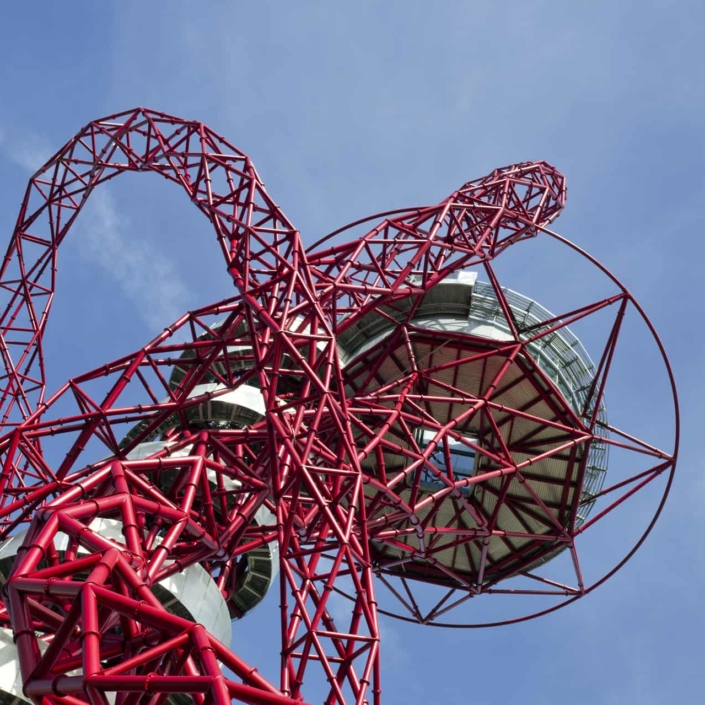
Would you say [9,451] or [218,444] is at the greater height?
[218,444]

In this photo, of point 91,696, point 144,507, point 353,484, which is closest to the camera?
point 91,696

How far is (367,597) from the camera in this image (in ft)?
73.4

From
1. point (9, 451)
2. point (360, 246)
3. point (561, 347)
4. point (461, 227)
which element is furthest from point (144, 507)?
point (561, 347)

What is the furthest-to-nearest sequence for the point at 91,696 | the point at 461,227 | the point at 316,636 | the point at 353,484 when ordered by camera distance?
1. the point at 461,227
2. the point at 353,484
3. the point at 316,636
4. the point at 91,696

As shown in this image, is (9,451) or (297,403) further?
(9,451)

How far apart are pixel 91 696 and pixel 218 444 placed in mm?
Result: 13143

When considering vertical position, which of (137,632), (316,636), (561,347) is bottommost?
(137,632)

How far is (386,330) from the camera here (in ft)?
123

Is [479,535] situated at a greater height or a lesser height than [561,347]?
lesser

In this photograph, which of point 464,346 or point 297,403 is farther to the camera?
point 464,346

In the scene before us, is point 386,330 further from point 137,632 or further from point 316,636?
point 137,632

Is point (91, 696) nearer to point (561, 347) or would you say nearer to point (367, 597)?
point (367, 597)

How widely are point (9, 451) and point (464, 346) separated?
16.0m

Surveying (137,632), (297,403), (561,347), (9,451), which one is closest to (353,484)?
(297,403)
